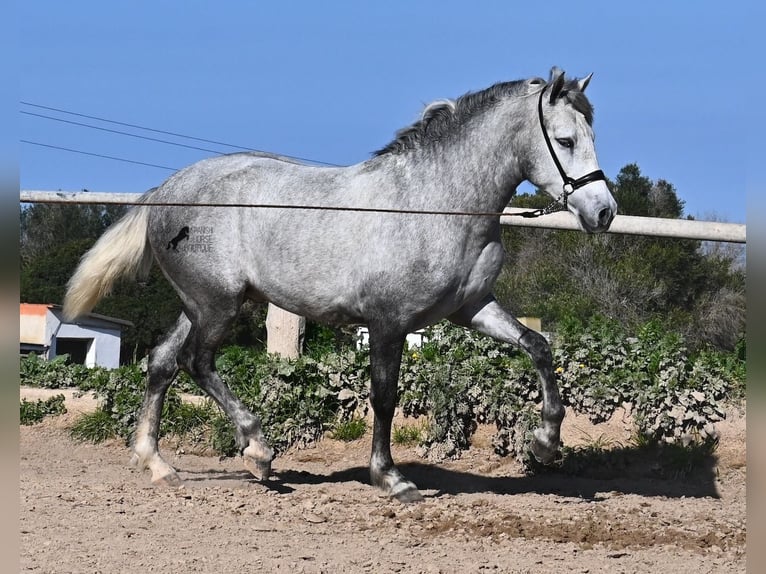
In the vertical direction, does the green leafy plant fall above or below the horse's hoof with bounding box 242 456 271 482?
above

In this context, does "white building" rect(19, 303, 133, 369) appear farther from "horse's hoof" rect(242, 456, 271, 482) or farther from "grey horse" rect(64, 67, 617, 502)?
"horse's hoof" rect(242, 456, 271, 482)

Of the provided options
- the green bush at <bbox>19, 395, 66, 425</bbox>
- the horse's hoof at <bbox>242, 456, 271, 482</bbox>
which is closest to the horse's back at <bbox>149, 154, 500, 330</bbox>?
the horse's hoof at <bbox>242, 456, 271, 482</bbox>

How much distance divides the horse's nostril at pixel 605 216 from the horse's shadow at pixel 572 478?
6.30 ft

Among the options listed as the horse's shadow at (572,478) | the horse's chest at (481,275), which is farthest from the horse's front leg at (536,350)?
the horse's shadow at (572,478)

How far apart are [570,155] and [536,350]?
1.22 m

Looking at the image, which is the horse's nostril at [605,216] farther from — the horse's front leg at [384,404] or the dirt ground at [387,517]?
the dirt ground at [387,517]

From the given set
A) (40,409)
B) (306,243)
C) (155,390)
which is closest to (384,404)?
(306,243)

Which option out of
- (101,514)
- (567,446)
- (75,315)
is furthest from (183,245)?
(567,446)

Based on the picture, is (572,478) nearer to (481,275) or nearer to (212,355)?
(481,275)

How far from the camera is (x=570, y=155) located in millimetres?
5660

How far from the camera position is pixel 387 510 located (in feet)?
17.8

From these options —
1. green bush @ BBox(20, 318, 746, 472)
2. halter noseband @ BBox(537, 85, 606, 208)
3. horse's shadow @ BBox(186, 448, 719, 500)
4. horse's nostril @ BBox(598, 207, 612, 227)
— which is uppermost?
halter noseband @ BBox(537, 85, 606, 208)

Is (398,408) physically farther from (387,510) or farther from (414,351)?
(387,510)

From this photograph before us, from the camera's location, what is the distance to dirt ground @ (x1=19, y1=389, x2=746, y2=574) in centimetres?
434
